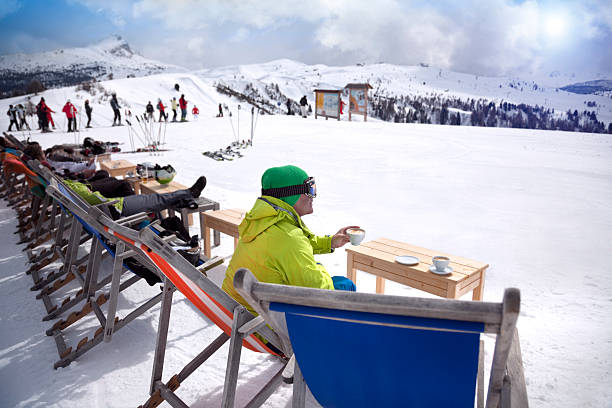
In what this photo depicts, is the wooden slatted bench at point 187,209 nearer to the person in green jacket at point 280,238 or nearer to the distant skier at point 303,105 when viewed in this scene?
the person in green jacket at point 280,238

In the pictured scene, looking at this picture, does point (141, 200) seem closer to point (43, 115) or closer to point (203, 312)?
point (203, 312)

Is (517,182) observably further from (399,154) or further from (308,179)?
(308,179)

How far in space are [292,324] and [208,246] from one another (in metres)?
3.21

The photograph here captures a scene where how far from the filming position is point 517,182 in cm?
764

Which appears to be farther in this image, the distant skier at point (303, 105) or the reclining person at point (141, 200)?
the distant skier at point (303, 105)

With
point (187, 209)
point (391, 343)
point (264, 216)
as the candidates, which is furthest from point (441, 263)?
point (187, 209)

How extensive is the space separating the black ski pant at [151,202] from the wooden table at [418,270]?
2.03 m

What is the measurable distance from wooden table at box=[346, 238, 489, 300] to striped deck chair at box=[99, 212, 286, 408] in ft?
3.93

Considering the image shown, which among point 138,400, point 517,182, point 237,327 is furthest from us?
point 517,182

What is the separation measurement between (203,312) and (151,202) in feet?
8.16

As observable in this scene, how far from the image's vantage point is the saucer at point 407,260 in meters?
2.72

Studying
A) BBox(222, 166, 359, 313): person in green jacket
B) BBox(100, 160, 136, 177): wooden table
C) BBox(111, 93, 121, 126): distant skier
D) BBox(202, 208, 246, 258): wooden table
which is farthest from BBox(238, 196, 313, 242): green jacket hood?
BBox(111, 93, 121, 126): distant skier

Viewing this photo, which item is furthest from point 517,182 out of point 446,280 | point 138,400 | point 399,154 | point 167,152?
point 167,152

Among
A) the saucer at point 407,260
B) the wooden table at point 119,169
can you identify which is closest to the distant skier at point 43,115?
the wooden table at point 119,169
